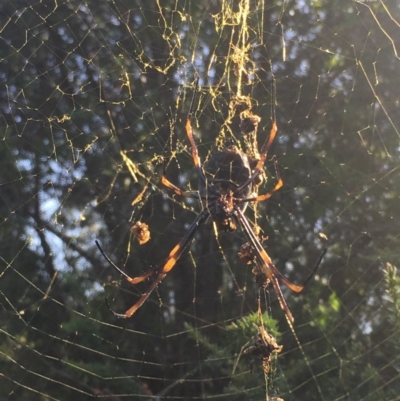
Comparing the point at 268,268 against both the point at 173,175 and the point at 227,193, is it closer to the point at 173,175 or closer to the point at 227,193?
the point at 227,193

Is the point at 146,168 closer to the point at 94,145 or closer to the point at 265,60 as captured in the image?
the point at 94,145

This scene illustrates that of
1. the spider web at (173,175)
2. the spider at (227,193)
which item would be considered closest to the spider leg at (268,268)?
the spider at (227,193)

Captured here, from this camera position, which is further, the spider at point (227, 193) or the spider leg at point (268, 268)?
the spider at point (227, 193)

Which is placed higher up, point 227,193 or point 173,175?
point 173,175

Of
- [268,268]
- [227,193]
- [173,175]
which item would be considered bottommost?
[268,268]

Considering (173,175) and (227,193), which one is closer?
(227,193)

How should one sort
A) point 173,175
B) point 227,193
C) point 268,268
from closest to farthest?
point 268,268 < point 227,193 < point 173,175

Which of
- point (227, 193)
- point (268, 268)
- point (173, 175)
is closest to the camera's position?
point (268, 268)

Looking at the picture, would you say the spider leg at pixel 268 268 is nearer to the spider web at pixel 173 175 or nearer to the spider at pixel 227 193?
the spider at pixel 227 193

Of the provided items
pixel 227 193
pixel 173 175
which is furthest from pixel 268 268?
pixel 173 175
